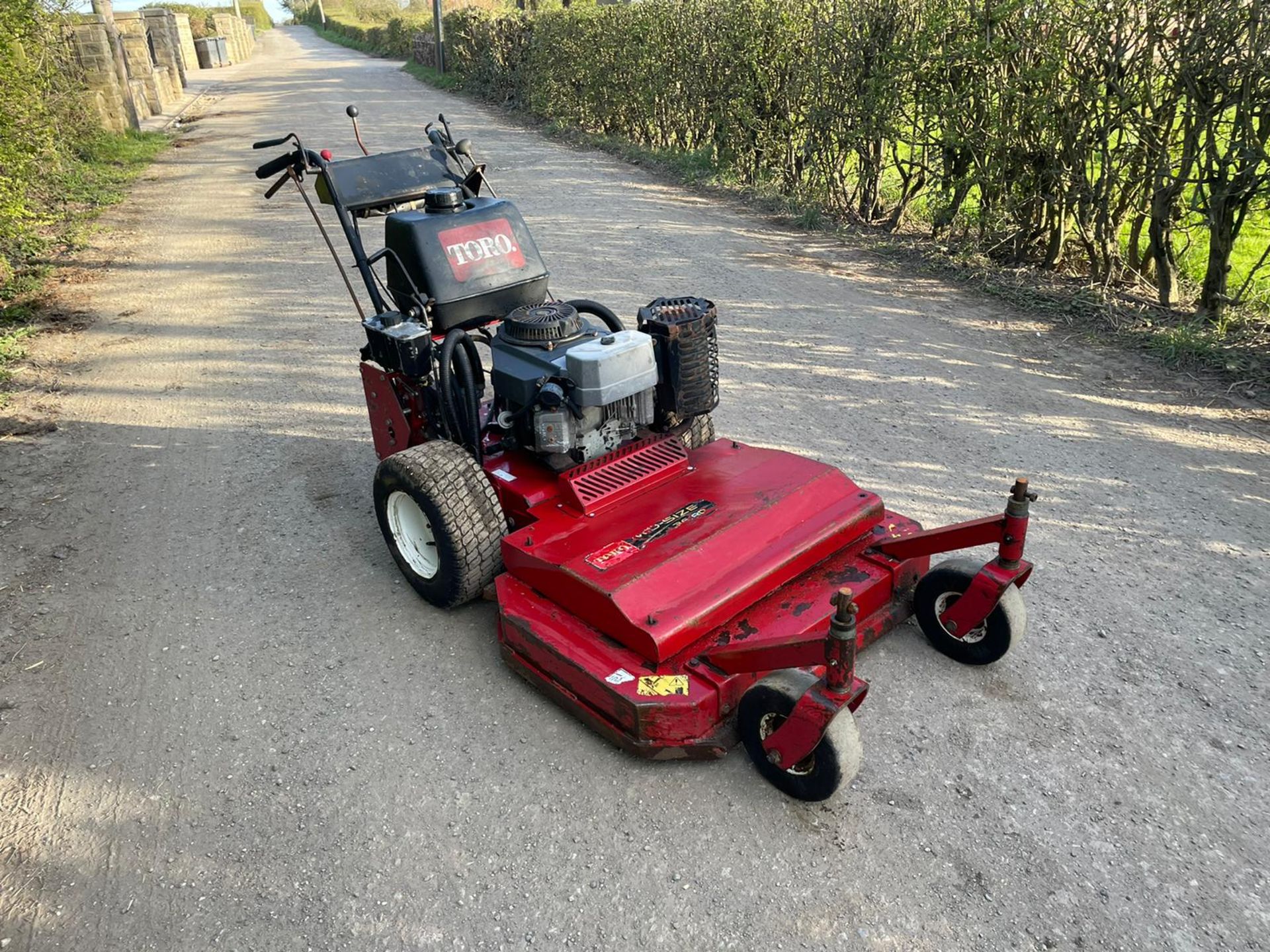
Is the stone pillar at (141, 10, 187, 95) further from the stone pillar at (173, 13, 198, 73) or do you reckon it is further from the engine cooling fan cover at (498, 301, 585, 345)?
the engine cooling fan cover at (498, 301, 585, 345)

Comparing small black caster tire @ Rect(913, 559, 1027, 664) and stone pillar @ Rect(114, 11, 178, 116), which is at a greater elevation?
stone pillar @ Rect(114, 11, 178, 116)

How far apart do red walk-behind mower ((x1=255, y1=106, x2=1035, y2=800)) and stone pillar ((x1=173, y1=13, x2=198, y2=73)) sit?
102 ft

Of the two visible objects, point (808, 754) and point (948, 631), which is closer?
point (808, 754)

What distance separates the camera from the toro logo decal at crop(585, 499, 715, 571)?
315 cm

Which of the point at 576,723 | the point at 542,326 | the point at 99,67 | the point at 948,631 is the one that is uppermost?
the point at 99,67

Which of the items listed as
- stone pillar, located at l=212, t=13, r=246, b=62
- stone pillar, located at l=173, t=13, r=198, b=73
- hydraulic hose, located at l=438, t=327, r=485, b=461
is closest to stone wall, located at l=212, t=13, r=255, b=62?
stone pillar, located at l=212, t=13, r=246, b=62

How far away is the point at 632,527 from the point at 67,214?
405 inches

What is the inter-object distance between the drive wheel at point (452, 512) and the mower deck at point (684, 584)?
159mm

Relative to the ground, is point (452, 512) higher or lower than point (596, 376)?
lower

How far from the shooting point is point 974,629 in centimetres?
327

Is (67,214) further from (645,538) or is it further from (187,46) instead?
(187,46)

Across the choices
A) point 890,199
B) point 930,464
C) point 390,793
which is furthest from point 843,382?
point 890,199

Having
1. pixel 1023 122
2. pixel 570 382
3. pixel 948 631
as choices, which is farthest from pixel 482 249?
pixel 1023 122

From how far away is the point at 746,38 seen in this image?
10.8m
